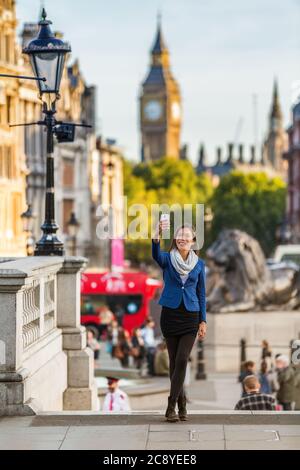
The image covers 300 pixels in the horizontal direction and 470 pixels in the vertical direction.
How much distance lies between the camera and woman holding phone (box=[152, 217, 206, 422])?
45.3 feet

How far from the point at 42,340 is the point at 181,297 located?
2544 mm

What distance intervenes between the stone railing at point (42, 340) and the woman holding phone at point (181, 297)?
113cm

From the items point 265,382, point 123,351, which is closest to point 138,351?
point 123,351

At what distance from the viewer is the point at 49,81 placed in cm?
1944

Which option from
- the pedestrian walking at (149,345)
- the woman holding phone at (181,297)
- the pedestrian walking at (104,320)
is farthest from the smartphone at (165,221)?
the pedestrian walking at (104,320)

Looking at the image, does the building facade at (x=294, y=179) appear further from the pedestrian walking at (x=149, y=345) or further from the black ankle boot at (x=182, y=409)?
the black ankle boot at (x=182, y=409)

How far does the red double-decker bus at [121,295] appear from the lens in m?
62.8

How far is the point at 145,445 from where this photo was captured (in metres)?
12.3

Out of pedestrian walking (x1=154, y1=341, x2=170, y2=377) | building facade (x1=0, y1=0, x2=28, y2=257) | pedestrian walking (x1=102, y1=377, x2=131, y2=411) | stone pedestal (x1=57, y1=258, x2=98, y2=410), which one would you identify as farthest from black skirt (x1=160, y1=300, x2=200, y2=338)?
building facade (x1=0, y1=0, x2=28, y2=257)

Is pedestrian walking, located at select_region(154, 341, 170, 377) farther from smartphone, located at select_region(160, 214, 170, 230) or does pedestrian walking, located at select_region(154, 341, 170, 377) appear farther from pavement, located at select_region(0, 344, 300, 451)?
smartphone, located at select_region(160, 214, 170, 230)

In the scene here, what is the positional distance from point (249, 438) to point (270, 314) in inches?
1193

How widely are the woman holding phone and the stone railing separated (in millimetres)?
1132

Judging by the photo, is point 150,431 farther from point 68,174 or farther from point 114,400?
point 68,174

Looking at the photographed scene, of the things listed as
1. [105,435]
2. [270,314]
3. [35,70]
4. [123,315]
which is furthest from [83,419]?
[123,315]
